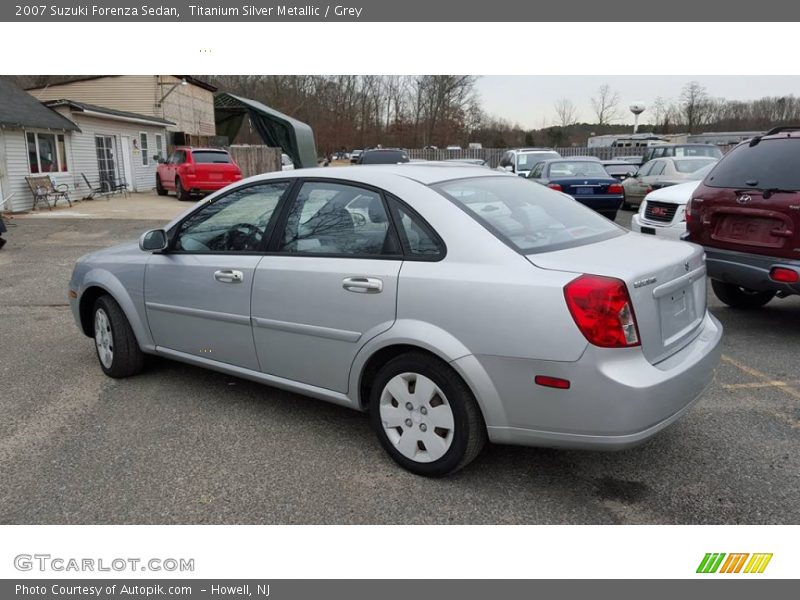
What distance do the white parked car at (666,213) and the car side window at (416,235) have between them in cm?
518

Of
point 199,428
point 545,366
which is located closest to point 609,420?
point 545,366

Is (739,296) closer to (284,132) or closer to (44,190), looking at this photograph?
(44,190)

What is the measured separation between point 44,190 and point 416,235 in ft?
61.1

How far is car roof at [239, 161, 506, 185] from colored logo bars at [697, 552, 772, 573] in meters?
2.23

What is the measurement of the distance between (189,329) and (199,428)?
0.69 metres

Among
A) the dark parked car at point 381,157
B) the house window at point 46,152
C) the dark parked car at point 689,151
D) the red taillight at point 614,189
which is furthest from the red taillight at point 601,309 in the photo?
the house window at point 46,152

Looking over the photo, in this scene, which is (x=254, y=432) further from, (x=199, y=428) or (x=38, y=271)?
(x=38, y=271)

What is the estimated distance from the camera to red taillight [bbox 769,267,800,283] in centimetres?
509

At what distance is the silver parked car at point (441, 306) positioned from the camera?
2.79 metres

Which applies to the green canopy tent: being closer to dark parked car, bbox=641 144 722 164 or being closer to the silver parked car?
dark parked car, bbox=641 144 722 164

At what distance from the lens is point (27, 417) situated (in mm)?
4180

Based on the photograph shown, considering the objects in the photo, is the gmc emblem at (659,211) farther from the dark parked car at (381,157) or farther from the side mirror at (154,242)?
the dark parked car at (381,157)

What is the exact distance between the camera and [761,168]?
5.50 meters

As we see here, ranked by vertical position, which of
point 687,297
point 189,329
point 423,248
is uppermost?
point 423,248
